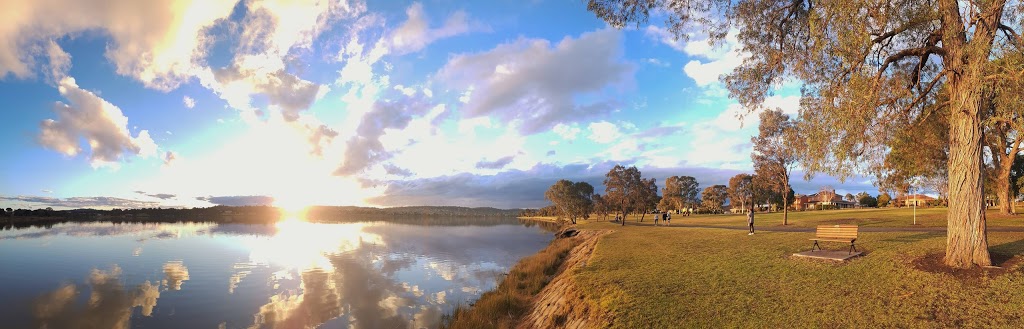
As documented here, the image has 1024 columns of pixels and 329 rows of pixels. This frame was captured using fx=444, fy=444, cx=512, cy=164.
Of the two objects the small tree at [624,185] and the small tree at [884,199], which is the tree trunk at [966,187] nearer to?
the small tree at [624,185]

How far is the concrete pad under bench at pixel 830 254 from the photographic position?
13.3 m

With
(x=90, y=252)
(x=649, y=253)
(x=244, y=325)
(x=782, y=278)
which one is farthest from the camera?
(x=90, y=252)

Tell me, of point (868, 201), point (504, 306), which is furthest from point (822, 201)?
point (504, 306)

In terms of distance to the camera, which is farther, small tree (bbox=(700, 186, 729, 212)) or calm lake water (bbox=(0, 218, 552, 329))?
small tree (bbox=(700, 186, 729, 212))

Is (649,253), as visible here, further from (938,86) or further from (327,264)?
(327,264)

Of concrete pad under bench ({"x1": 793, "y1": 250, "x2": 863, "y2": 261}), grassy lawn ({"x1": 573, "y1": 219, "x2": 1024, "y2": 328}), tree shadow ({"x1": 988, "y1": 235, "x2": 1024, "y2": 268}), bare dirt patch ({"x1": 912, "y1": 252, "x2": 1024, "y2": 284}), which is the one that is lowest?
grassy lawn ({"x1": 573, "y1": 219, "x2": 1024, "y2": 328})

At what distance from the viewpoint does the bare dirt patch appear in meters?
9.91

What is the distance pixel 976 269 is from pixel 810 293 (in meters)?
4.23

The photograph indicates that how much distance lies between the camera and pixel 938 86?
573 inches

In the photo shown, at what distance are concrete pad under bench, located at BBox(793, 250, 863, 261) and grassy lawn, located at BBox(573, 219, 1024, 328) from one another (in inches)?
13.5

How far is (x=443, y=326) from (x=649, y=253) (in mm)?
9497

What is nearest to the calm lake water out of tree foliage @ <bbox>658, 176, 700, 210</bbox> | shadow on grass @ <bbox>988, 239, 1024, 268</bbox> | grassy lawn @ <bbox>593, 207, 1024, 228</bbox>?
shadow on grass @ <bbox>988, 239, 1024, 268</bbox>

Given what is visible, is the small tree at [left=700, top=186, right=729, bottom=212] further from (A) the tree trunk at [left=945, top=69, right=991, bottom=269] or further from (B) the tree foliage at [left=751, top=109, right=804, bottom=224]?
(A) the tree trunk at [left=945, top=69, right=991, bottom=269]

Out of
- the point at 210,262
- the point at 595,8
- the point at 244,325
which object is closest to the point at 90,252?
the point at 210,262
